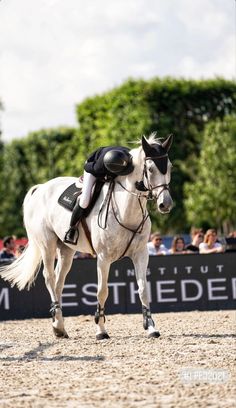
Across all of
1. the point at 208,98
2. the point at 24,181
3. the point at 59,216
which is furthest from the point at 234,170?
the point at 59,216

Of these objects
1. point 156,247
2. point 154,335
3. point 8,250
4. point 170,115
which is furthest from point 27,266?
point 170,115

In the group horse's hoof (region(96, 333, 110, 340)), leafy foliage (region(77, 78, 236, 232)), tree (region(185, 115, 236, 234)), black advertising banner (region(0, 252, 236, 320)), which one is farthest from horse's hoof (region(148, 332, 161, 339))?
leafy foliage (region(77, 78, 236, 232))

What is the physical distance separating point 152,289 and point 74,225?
5.65 m

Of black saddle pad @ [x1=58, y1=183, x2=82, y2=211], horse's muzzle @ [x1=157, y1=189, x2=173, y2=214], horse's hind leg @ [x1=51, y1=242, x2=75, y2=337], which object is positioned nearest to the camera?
horse's muzzle @ [x1=157, y1=189, x2=173, y2=214]

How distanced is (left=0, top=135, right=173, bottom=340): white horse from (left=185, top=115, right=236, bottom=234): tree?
29.3 metres

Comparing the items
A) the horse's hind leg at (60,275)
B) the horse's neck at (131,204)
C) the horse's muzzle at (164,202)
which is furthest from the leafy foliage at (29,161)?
the horse's muzzle at (164,202)

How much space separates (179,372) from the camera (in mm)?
8344

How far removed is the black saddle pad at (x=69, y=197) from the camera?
12377 millimetres

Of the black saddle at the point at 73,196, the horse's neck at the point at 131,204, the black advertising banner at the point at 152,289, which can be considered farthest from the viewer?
the black advertising banner at the point at 152,289

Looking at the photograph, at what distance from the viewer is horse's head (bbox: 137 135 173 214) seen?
10648 mm

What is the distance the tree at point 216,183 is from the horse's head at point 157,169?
3138cm

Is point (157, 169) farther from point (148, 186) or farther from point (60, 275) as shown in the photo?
point (60, 275)

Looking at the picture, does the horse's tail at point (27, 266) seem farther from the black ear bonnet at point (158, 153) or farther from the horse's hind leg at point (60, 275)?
the black ear bonnet at point (158, 153)

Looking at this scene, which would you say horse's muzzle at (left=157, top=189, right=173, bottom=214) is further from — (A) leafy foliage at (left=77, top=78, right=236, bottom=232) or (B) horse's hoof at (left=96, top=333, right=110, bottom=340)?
(A) leafy foliage at (left=77, top=78, right=236, bottom=232)
